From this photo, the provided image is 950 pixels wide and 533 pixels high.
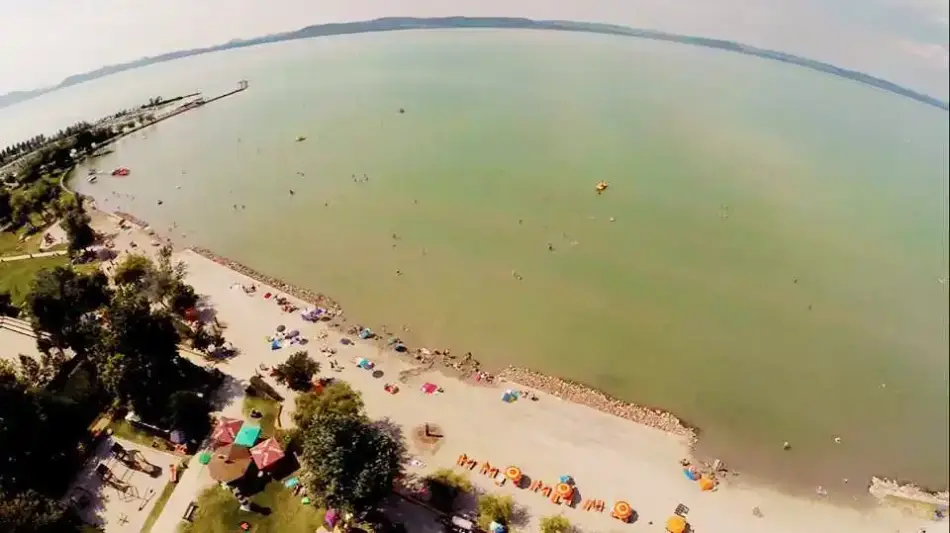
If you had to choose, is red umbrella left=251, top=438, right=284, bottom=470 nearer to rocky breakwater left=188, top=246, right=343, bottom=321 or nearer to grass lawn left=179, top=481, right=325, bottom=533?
grass lawn left=179, top=481, right=325, bottom=533

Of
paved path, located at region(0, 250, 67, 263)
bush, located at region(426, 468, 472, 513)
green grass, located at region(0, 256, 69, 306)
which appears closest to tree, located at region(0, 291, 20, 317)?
green grass, located at region(0, 256, 69, 306)

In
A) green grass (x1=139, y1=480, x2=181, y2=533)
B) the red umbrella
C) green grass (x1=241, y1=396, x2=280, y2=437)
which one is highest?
green grass (x1=241, y1=396, x2=280, y2=437)

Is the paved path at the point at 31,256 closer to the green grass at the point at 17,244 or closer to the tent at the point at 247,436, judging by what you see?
the green grass at the point at 17,244

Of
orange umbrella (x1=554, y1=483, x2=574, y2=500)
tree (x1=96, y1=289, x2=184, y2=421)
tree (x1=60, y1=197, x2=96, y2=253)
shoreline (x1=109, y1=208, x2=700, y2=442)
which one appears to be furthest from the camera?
tree (x1=60, y1=197, x2=96, y2=253)

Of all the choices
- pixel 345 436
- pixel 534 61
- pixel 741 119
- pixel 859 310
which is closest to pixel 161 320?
pixel 345 436

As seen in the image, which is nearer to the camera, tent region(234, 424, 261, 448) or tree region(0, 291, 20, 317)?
tent region(234, 424, 261, 448)

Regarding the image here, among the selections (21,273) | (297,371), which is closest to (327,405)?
(297,371)
